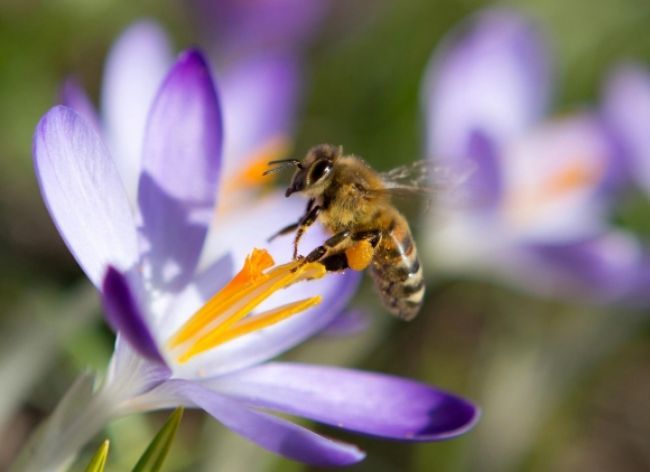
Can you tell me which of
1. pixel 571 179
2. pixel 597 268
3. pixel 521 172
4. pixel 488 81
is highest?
pixel 488 81

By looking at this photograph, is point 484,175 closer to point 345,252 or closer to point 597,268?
point 597,268

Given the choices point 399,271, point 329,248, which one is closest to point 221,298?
point 329,248

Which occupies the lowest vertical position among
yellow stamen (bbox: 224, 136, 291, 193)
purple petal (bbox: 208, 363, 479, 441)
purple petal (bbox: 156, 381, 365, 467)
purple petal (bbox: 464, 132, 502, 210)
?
purple petal (bbox: 156, 381, 365, 467)

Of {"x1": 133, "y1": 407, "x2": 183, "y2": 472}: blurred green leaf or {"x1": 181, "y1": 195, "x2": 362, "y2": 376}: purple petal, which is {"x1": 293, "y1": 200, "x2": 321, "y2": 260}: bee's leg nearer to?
{"x1": 181, "y1": 195, "x2": 362, "y2": 376}: purple petal

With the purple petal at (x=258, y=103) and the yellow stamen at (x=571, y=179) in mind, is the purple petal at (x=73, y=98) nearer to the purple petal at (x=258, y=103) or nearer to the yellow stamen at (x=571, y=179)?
the purple petal at (x=258, y=103)

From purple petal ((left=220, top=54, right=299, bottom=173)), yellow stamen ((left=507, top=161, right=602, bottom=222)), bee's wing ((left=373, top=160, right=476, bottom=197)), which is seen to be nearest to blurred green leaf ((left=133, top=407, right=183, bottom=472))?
bee's wing ((left=373, top=160, right=476, bottom=197))
